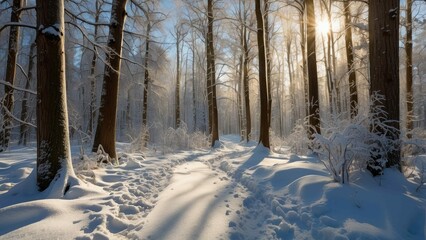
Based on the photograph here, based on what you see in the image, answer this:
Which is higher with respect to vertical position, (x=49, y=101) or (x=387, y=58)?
(x=387, y=58)

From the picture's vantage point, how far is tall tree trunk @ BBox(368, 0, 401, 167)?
13.1 feet

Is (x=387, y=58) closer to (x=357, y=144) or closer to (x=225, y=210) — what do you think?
(x=357, y=144)

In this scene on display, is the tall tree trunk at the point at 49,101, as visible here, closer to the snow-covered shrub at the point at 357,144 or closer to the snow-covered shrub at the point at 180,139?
the snow-covered shrub at the point at 357,144

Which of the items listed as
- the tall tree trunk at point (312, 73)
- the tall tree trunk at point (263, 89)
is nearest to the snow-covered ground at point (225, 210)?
the tall tree trunk at point (312, 73)

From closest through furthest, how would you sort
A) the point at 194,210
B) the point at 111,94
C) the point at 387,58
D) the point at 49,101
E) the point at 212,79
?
the point at 194,210 → the point at 49,101 → the point at 387,58 → the point at 111,94 → the point at 212,79

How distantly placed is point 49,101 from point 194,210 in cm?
284

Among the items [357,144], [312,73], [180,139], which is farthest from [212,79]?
[357,144]

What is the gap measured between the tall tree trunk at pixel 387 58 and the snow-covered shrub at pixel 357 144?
0.16 meters

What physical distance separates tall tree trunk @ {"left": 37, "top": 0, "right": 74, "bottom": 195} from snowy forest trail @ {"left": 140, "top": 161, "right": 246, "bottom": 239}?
1708mm

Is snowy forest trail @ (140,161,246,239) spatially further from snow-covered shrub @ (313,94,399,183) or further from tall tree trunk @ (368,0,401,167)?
tall tree trunk @ (368,0,401,167)

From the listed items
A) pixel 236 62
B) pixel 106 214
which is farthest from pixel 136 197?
pixel 236 62

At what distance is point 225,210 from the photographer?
10.7 feet

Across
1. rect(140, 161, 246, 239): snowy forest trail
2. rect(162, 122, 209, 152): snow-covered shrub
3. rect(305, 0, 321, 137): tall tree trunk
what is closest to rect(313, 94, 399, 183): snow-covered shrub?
rect(140, 161, 246, 239): snowy forest trail

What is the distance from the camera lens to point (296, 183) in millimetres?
3992
